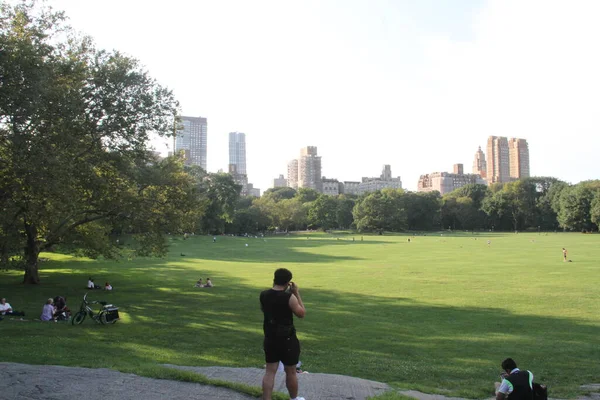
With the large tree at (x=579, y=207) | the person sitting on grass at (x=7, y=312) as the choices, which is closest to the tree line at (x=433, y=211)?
the large tree at (x=579, y=207)

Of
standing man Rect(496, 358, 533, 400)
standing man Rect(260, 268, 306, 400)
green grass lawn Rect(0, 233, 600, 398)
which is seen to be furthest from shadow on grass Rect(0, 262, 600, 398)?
standing man Rect(260, 268, 306, 400)

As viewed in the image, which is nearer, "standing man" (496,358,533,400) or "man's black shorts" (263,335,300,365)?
"man's black shorts" (263,335,300,365)

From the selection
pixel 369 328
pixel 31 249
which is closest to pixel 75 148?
pixel 31 249

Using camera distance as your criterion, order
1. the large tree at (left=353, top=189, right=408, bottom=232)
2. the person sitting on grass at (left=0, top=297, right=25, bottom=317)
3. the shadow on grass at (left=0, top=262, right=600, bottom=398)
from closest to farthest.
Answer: the shadow on grass at (left=0, top=262, right=600, bottom=398), the person sitting on grass at (left=0, top=297, right=25, bottom=317), the large tree at (left=353, top=189, right=408, bottom=232)

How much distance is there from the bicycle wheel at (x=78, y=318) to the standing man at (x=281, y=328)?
12.9 m

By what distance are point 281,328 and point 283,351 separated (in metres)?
0.34

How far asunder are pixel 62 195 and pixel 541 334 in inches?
742

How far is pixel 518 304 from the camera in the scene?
2141 cm

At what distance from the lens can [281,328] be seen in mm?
6531

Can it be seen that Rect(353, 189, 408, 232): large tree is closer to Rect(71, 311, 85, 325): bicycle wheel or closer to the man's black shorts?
Rect(71, 311, 85, 325): bicycle wheel

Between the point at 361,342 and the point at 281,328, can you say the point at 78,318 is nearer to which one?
the point at 361,342

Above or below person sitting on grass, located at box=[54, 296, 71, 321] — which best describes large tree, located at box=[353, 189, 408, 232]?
above

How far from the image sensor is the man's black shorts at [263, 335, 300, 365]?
21.4 ft

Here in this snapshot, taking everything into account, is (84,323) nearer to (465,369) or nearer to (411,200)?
(465,369)
